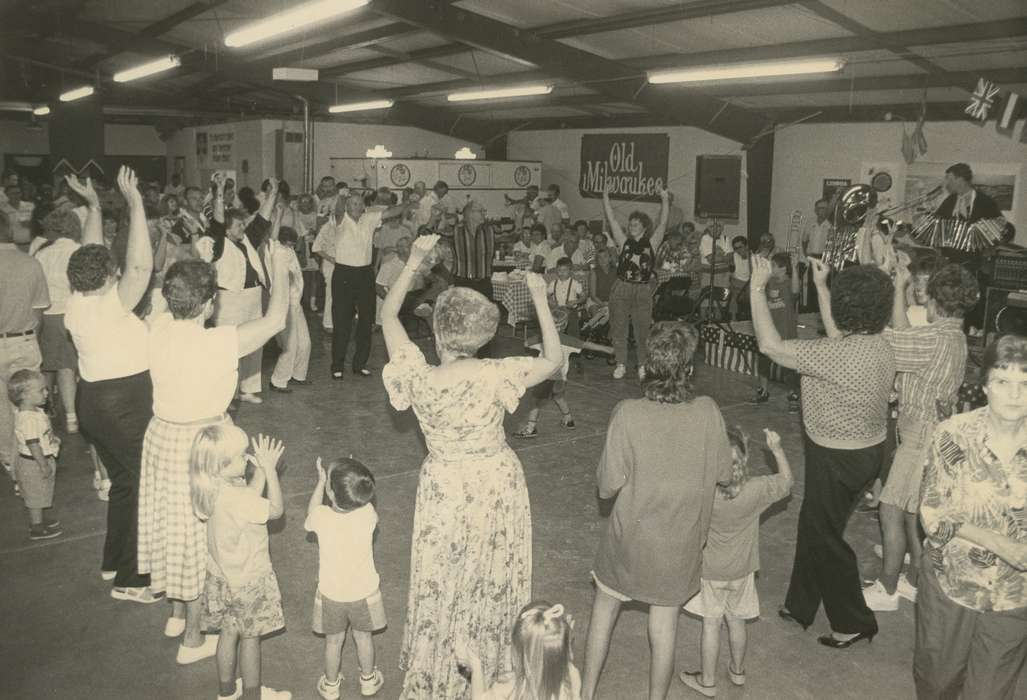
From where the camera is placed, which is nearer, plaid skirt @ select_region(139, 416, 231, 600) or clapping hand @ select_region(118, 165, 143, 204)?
plaid skirt @ select_region(139, 416, 231, 600)

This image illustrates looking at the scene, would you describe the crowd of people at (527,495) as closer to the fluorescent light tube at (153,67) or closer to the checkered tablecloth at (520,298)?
the checkered tablecloth at (520,298)

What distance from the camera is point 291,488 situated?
5.68m

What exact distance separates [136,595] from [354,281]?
Result: 4.48 m

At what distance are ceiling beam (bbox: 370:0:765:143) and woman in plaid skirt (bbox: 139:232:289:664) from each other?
7.36 meters

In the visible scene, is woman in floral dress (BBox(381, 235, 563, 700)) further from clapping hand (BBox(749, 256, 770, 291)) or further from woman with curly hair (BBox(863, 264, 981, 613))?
woman with curly hair (BBox(863, 264, 981, 613))

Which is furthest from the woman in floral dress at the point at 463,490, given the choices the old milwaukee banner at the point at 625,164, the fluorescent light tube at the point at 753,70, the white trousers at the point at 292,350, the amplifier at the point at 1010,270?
the old milwaukee banner at the point at 625,164

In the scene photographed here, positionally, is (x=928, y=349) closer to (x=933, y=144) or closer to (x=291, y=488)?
(x=291, y=488)

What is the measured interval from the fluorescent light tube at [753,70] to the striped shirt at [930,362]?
196 inches

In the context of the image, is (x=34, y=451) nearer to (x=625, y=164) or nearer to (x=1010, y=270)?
(x=1010, y=270)

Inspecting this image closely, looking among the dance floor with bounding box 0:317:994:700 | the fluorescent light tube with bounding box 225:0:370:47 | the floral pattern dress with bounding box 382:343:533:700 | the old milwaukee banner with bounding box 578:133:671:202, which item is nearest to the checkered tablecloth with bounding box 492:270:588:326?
the dance floor with bounding box 0:317:994:700

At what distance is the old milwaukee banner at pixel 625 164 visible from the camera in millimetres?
16812

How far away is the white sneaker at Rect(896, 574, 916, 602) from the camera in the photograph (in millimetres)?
4391

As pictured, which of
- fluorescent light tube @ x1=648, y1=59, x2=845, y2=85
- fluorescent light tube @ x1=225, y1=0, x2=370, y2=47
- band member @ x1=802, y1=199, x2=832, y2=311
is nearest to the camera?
fluorescent light tube @ x1=225, y1=0, x2=370, y2=47

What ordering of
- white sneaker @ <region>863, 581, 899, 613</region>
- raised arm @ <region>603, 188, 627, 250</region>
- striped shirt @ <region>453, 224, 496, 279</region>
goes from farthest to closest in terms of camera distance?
striped shirt @ <region>453, 224, 496, 279</region>, raised arm @ <region>603, 188, 627, 250</region>, white sneaker @ <region>863, 581, 899, 613</region>
